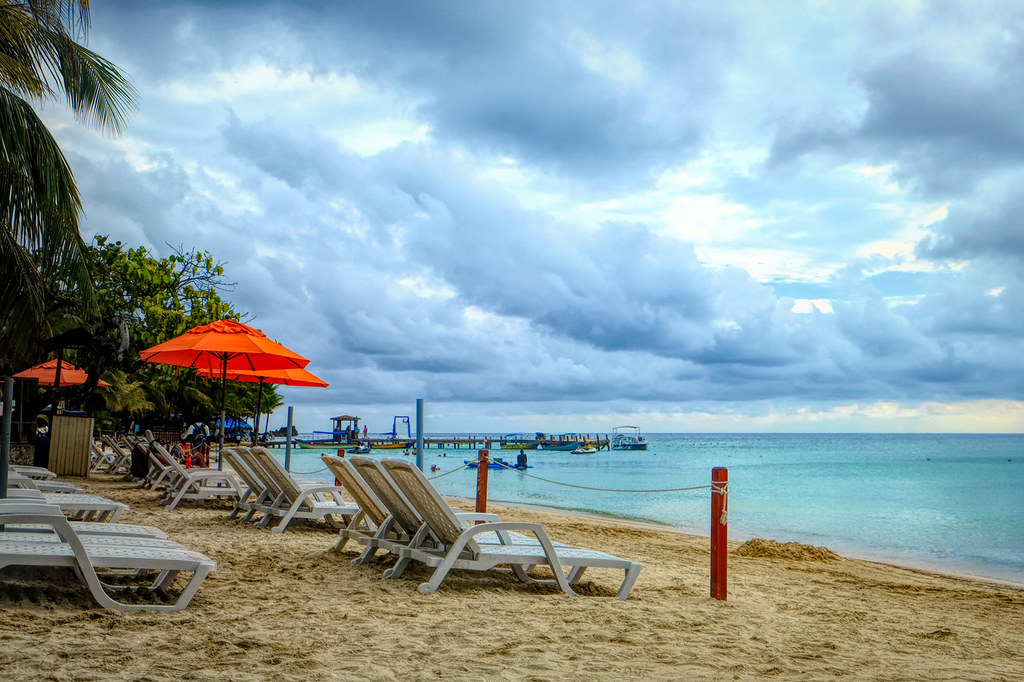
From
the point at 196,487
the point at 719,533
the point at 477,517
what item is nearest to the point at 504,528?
the point at 477,517

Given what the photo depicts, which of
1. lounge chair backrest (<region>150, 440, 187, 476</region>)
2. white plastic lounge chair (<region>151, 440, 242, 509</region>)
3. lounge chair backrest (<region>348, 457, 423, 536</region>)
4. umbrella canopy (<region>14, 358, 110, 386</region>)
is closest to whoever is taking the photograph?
lounge chair backrest (<region>348, 457, 423, 536</region>)

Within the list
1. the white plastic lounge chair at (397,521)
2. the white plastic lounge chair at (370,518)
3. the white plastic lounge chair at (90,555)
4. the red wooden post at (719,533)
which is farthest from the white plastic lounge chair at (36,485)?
the red wooden post at (719,533)

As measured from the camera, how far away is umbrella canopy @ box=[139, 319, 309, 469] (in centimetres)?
944

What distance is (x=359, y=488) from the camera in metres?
6.21

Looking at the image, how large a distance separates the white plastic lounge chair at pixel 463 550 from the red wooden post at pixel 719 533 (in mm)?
555

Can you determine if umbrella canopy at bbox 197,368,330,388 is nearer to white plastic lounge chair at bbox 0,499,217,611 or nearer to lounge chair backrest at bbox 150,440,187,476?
lounge chair backrest at bbox 150,440,187,476

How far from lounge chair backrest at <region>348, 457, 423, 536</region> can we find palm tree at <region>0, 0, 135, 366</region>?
540 cm

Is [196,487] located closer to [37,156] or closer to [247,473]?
[247,473]

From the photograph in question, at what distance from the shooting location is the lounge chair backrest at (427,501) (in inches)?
189

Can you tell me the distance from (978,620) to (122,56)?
11963mm

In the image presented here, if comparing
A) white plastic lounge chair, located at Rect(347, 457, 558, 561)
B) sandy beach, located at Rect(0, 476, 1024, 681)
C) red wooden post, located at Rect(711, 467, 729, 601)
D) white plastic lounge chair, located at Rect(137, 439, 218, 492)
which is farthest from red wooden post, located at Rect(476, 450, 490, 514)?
red wooden post, located at Rect(711, 467, 729, 601)

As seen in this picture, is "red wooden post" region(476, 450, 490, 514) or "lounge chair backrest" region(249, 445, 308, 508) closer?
"lounge chair backrest" region(249, 445, 308, 508)

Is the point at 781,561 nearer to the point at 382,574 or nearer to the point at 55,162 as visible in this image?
the point at 382,574

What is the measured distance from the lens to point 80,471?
1471cm
